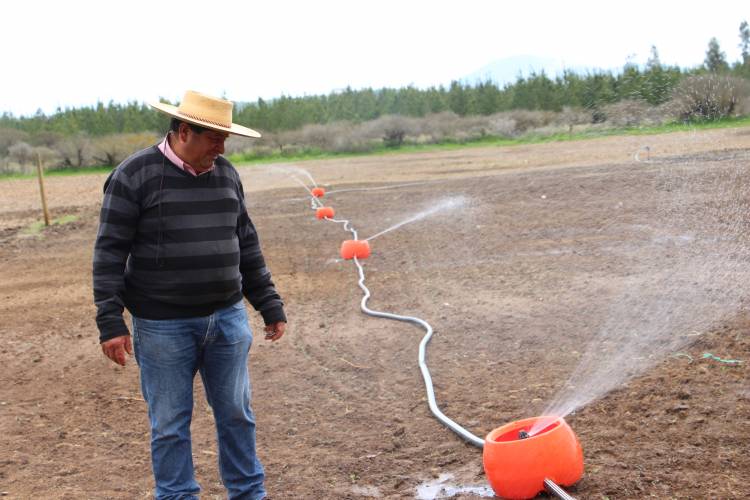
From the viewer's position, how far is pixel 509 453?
3.42 meters

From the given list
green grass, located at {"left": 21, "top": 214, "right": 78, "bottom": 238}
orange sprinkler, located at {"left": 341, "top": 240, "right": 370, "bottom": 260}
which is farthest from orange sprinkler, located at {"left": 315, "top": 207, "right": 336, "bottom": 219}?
green grass, located at {"left": 21, "top": 214, "right": 78, "bottom": 238}

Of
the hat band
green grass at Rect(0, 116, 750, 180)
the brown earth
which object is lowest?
the brown earth

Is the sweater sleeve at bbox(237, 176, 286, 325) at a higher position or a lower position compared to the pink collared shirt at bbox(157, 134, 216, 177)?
lower

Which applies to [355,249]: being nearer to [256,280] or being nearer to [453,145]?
[256,280]

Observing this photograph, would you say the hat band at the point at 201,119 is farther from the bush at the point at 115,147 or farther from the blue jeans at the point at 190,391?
the bush at the point at 115,147

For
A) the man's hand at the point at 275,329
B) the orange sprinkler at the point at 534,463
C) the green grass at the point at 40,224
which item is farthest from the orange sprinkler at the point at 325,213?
the orange sprinkler at the point at 534,463

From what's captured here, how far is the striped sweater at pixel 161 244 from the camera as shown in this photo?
3.27m

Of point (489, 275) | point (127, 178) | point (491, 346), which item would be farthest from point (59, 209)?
point (127, 178)

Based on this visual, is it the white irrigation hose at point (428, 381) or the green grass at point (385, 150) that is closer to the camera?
the white irrigation hose at point (428, 381)

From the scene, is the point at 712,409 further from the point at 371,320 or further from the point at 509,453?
the point at 371,320

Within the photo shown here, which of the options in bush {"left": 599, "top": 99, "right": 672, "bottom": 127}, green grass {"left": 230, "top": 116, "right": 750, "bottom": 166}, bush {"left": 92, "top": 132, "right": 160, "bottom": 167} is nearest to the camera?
bush {"left": 599, "top": 99, "right": 672, "bottom": 127}

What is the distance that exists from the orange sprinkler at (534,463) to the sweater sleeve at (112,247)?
70.2 inches

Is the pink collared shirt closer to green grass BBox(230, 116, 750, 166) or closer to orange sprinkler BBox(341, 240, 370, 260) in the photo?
orange sprinkler BBox(341, 240, 370, 260)

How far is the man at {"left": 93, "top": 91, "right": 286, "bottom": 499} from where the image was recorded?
10.8ft
